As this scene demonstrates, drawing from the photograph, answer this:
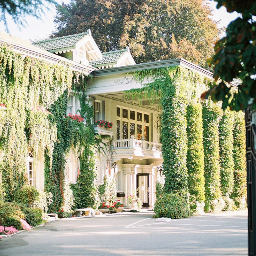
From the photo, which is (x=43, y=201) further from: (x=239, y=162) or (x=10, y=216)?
(x=239, y=162)

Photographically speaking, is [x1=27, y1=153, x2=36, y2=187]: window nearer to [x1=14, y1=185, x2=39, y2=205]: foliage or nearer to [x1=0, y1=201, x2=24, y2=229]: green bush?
[x1=14, y1=185, x2=39, y2=205]: foliage

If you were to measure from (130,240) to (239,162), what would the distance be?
61.7 feet

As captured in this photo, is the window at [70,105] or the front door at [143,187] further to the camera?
the front door at [143,187]

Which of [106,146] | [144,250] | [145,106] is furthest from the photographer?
[145,106]

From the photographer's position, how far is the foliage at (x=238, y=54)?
6.75m

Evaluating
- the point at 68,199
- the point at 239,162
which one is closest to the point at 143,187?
the point at 239,162

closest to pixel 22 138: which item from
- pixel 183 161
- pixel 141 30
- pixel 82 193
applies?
pixel 82 193

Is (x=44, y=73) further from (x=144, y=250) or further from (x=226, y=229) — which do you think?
(x=144, y=250)

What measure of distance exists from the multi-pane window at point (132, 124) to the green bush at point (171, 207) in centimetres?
794

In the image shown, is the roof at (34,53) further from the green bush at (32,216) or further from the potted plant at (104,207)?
the potted plant at (104,207)

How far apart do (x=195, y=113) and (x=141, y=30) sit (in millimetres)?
16916

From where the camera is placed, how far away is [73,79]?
26531 millimetres

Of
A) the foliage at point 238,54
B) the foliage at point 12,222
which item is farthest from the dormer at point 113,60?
the foliage at point 238,54

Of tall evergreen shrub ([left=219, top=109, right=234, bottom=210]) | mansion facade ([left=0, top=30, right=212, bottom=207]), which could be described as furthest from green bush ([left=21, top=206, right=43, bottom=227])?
tall evergreen shrub ([left=219, top=109, right=234, bottom=210])
